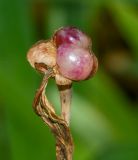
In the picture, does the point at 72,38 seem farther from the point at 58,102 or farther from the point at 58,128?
the point at 58,102

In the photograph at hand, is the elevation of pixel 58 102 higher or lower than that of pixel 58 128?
higher

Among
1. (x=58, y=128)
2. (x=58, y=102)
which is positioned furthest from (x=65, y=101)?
(x=58, y=102)

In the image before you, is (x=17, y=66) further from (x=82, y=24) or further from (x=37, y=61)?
(x=37, y=61)

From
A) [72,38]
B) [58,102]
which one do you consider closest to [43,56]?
[72,38]

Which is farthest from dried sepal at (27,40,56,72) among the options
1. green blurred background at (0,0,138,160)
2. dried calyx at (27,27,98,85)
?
green blurred background at (0,0,138,160)

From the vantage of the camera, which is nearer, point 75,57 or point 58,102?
point 75,57

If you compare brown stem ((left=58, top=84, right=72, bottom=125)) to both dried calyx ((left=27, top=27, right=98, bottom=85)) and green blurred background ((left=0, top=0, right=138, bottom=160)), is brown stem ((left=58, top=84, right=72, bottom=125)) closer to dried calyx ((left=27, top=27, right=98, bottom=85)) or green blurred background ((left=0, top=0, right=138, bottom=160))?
dried calyx ((left=27, top=27, right=98, bottom=85))

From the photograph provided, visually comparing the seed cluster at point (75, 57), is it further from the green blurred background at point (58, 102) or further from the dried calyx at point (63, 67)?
the green blurred background at point (58, 102)
